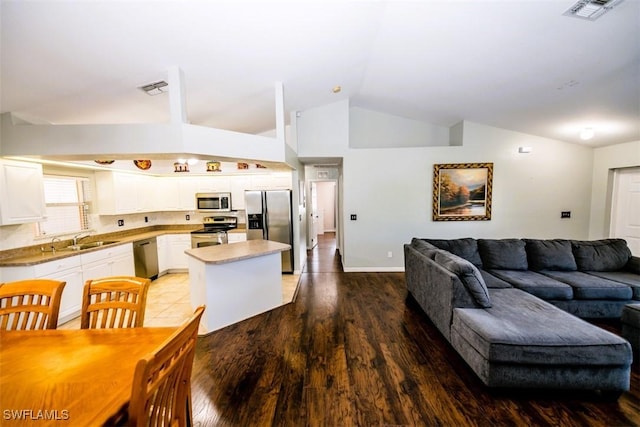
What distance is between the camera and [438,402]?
1826mm

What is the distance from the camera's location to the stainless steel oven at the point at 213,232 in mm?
4715

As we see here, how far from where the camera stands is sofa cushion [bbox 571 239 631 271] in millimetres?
3260

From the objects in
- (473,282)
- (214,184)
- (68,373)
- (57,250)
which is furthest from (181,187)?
(473,282)

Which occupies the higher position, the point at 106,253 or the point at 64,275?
the point at 106,253

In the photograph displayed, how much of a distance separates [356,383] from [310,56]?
11.0 feet

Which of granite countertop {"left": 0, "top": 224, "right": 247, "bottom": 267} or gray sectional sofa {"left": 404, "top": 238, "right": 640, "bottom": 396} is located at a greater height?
granite countertop {"left": 0, "top": 224, "right": 247, "bottom": 267}

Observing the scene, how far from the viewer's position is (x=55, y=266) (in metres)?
2.93

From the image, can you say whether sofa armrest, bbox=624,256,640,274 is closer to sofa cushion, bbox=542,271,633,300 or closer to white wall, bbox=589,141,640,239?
sofa cushion, bbox=542,271,633,300

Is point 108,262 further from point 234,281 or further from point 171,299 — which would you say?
point 234,281

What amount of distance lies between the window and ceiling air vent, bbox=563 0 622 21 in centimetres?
607

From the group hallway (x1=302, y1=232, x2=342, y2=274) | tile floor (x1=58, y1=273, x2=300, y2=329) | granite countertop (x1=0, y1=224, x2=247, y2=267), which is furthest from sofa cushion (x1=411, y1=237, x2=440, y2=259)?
Answer: granite countertop (x1=0, y1=224, x2=247, y2=267)

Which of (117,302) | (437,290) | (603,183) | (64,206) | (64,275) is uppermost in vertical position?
(603,183)

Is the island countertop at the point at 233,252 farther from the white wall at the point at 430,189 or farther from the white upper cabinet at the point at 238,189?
the white wall at the point at 430,189

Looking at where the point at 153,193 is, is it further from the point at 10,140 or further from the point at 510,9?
the point at 510,9
